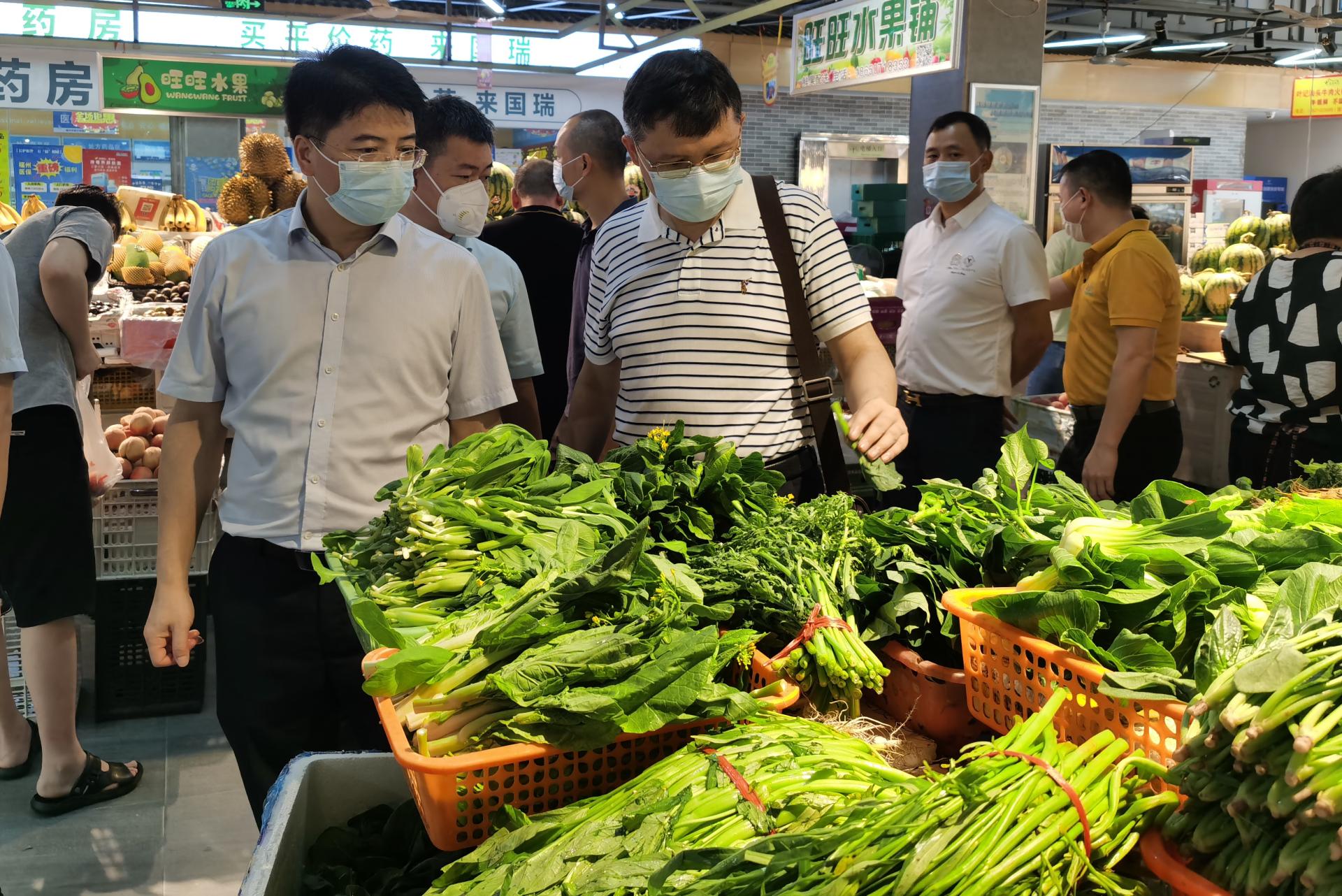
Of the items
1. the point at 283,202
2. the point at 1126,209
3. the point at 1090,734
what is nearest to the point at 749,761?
the point at 1090,734

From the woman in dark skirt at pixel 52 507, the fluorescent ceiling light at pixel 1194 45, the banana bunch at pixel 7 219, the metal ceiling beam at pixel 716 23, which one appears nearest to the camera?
the woman in dark skirt at pixel 52 507

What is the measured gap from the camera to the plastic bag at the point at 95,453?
412 centimetres

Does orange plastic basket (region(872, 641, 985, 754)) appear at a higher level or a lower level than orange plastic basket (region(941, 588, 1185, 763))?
lower

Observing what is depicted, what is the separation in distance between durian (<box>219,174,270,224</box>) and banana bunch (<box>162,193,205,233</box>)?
5.11 ft

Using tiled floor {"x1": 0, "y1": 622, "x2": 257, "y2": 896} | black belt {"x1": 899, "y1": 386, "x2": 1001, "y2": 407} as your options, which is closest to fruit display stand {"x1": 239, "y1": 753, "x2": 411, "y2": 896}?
tiled floor {"x1": 0, "y1": 622, "x2": 257, "y2": 896}

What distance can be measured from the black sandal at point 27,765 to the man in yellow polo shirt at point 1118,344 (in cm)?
422

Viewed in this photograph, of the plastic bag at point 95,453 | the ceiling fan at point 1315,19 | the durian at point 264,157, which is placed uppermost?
the ceiling fan at point 1315,19

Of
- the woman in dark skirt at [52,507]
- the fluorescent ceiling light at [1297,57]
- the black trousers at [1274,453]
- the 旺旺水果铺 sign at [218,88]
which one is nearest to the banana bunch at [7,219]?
the 旺旺水果铺 sign at [218,88]

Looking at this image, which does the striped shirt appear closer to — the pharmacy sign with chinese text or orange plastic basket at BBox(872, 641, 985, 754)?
orange plastic basket at BBox(872, 641, 985, 754)

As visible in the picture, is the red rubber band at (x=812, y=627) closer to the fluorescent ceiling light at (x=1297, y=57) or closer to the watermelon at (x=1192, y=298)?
the watermelon at (x=1192, y=298)

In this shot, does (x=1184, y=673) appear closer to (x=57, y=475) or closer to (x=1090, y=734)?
(x=1090, y=734)

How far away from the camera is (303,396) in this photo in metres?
2.38

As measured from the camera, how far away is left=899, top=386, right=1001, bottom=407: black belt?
452cm

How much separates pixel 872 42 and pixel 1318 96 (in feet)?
30.5
